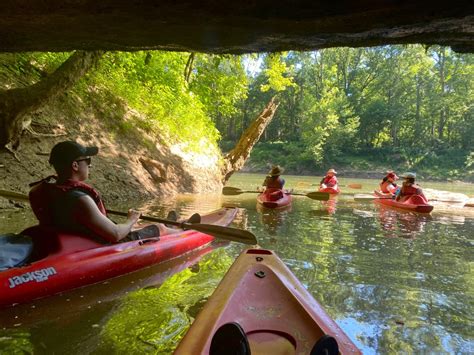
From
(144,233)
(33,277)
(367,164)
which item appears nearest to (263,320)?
(33,277)

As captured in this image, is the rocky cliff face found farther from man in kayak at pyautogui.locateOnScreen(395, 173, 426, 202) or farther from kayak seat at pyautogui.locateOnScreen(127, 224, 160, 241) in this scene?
man in kayak at pyautogui.locateOnScreen(395, 173, 426, 202)

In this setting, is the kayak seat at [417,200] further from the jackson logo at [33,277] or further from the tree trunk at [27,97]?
the jackson logo at [33,277]

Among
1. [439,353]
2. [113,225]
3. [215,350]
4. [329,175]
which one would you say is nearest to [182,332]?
[215,350]

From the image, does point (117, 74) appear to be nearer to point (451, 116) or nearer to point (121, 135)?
point (121, 135)

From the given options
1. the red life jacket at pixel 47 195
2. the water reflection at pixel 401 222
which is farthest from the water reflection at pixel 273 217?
the red life jacket at pixel 47 195

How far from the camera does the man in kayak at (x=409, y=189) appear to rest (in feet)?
35.8

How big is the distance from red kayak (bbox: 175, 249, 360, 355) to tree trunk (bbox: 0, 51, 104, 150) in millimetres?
5802

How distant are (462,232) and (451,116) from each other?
3880 centimetres

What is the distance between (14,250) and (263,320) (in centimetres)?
232

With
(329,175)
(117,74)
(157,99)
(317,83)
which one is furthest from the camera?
(317,83)

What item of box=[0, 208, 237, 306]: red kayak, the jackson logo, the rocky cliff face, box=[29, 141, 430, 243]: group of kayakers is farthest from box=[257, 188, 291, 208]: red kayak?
the jackson logo

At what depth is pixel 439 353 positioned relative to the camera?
2881 millimetres

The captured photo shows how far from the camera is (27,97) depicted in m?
7.29

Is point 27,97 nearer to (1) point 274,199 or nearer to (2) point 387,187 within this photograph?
(1) point 274,199
